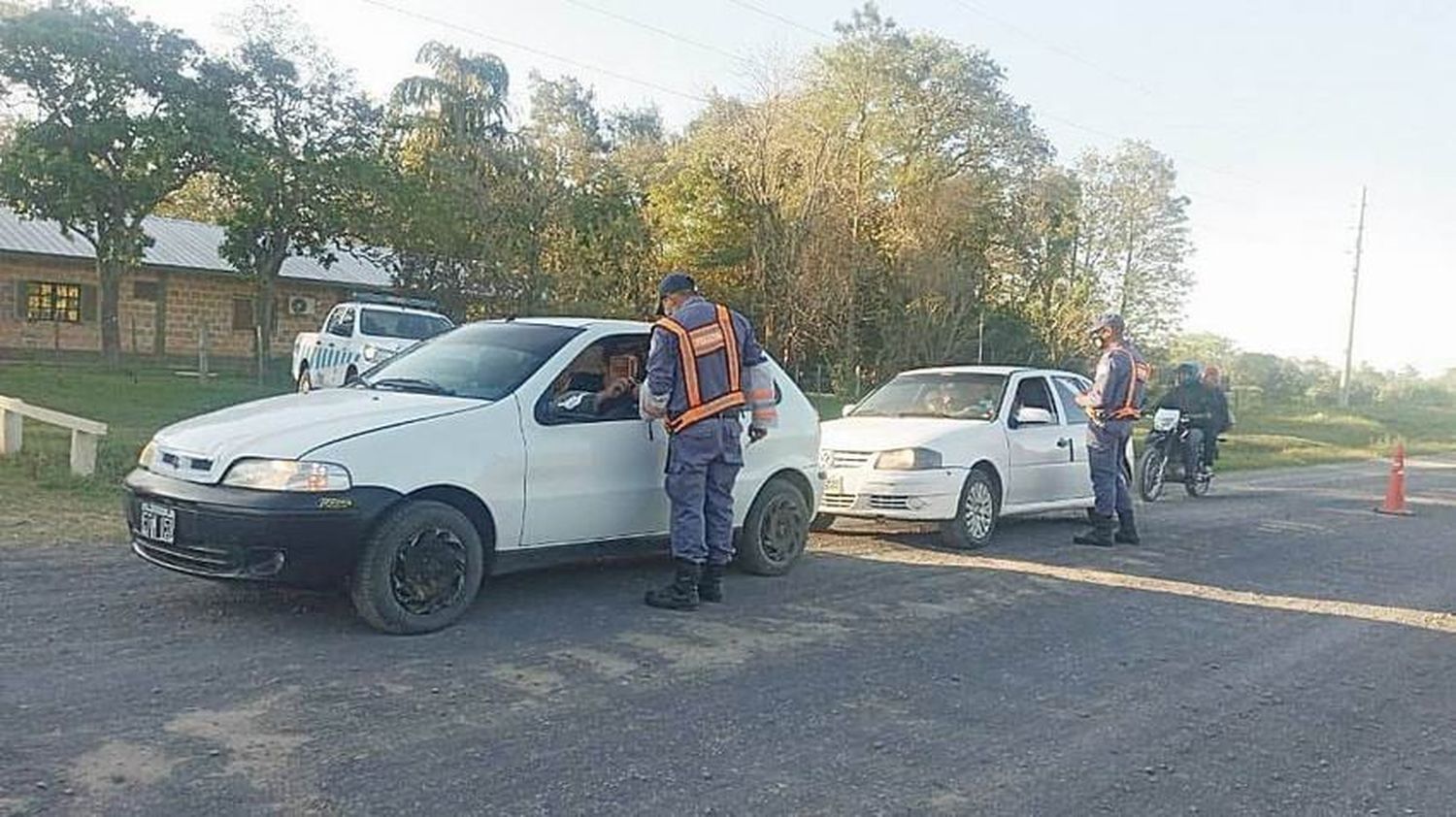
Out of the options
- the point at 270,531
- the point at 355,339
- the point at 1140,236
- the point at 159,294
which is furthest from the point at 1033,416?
the point at 1140,236

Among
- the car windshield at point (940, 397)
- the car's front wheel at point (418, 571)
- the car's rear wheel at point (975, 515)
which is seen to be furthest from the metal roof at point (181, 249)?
the car's front wheel at point (418, 571)

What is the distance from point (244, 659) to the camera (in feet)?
17.6

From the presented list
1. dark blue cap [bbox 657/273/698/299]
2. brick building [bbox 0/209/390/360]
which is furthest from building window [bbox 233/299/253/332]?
dark blue cap [bbox 657/273/698/299]

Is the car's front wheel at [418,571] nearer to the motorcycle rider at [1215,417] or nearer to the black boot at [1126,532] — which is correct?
the black boot at [1126,532]

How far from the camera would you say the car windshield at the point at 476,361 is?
21.9 feet

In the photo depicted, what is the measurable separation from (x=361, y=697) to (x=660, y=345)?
8.53 ft

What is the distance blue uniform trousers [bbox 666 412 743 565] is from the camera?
267 inches

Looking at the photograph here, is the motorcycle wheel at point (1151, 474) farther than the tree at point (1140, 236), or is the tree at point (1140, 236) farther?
the tree at point (1140, 236)

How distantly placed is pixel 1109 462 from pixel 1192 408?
594cm

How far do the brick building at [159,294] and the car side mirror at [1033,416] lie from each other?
2287cm

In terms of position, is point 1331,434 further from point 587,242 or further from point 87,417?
point 87,417

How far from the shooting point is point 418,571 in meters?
5.97

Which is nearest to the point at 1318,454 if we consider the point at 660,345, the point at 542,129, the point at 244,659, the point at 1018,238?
the point at 1018,238

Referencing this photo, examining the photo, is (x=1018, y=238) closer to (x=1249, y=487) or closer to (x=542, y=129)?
(x=542, y=129)
